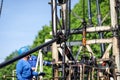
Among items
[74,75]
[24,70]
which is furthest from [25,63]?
[74,75]

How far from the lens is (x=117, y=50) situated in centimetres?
885

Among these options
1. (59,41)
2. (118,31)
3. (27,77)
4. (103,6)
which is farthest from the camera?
(103,6)

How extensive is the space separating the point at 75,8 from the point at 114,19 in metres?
23.1

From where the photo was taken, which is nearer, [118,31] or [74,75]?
[74,75]

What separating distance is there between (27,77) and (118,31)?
7.40ft

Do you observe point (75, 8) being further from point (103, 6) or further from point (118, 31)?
point (118, 31)

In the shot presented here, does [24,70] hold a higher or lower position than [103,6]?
lower

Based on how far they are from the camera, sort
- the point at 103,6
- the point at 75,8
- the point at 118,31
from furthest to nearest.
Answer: the point at 75,8 < the point at 103,6 < the point at 118,31

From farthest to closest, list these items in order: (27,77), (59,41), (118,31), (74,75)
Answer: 1. (118,31)
2. (27,77)
3. (74,75)
4. (59,41)

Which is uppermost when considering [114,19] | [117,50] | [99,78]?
[114,19]

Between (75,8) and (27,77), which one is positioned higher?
(75,8)

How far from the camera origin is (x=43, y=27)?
36.5 meters

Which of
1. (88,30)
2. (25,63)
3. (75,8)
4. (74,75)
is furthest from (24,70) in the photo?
(75,8)

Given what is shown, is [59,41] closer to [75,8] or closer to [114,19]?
[114,19]
